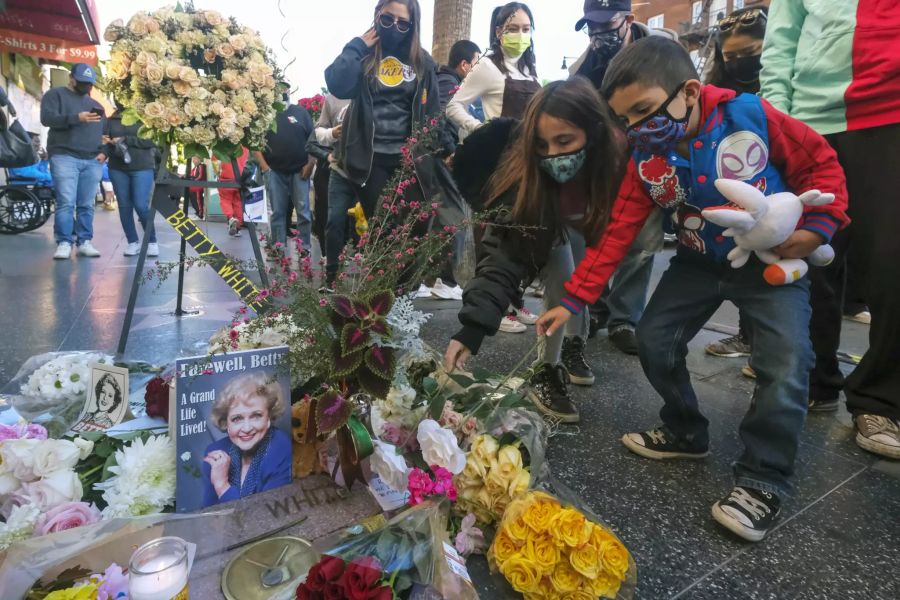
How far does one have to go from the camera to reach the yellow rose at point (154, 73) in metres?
2.10

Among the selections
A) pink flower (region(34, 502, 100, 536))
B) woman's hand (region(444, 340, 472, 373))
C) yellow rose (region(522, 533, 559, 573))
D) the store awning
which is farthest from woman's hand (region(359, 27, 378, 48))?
the store awning

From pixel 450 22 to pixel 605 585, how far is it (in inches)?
241

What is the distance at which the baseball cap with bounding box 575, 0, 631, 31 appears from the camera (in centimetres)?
266

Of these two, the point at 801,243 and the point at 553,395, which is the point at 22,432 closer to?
the point at 553,395

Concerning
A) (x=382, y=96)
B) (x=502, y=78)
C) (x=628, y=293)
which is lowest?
(x=628, y=293)

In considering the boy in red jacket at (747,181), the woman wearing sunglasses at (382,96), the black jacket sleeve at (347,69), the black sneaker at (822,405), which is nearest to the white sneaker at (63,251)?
the woman wearing sunglasses at (382,96)

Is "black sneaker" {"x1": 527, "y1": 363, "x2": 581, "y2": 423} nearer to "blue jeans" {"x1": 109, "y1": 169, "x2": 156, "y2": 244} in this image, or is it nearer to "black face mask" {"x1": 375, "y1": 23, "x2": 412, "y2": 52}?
"black face mask" {"x1": 375, "y1": 23, "x2": 412, "y2": 52}

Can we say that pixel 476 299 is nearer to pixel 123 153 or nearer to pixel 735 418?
pixel 735 418

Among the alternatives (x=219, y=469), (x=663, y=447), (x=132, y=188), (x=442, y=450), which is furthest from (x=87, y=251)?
(x=663, y=447)

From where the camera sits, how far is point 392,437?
1409 millimetres

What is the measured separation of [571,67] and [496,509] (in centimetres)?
245

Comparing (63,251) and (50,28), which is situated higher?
(50,28)

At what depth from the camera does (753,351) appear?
4.97 feet

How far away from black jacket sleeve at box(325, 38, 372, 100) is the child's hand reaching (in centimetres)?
224
